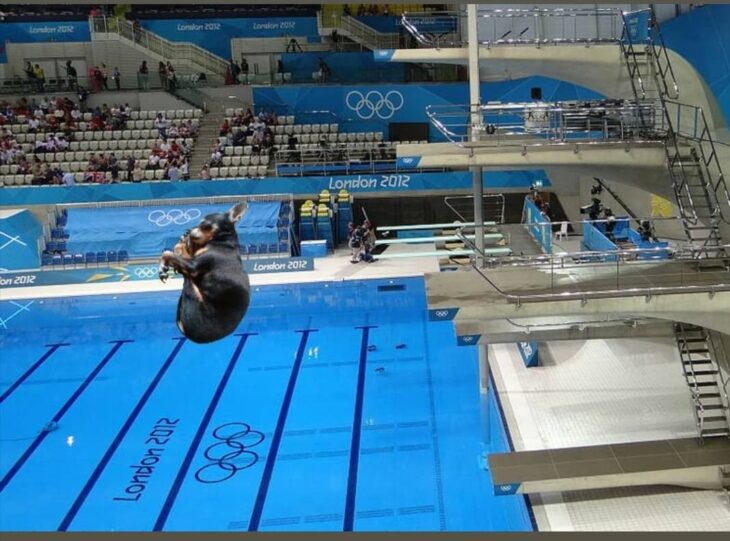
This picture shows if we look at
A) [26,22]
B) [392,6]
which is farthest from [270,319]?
[26,22]

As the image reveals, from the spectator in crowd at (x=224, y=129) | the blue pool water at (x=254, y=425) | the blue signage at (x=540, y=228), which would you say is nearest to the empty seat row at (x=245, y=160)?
the spectator in crowd at (x=224, y=129)

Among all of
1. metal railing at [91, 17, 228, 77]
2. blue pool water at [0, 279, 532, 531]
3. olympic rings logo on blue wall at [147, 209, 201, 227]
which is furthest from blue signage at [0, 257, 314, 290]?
metal railing at [91, 17, 228, 77]

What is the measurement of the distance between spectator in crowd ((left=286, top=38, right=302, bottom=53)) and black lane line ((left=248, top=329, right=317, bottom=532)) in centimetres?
1299

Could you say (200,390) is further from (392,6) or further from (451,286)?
(392,6)

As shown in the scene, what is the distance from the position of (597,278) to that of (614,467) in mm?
1920

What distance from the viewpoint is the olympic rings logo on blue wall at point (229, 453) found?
8195mm

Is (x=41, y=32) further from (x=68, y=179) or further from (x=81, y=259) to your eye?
(x=81, y=259)

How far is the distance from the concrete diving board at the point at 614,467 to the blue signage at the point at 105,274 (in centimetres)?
975

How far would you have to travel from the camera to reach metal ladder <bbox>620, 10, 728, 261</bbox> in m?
6.91

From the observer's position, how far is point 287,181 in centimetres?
1822

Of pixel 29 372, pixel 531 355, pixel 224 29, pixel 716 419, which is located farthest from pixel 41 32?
pixel 716 419

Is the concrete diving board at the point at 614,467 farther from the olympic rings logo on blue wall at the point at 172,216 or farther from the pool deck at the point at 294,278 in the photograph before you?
the olympic rings logo on blue wall at the point at 172,216

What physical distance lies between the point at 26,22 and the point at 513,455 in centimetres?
2205

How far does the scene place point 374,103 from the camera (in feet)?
67.8
